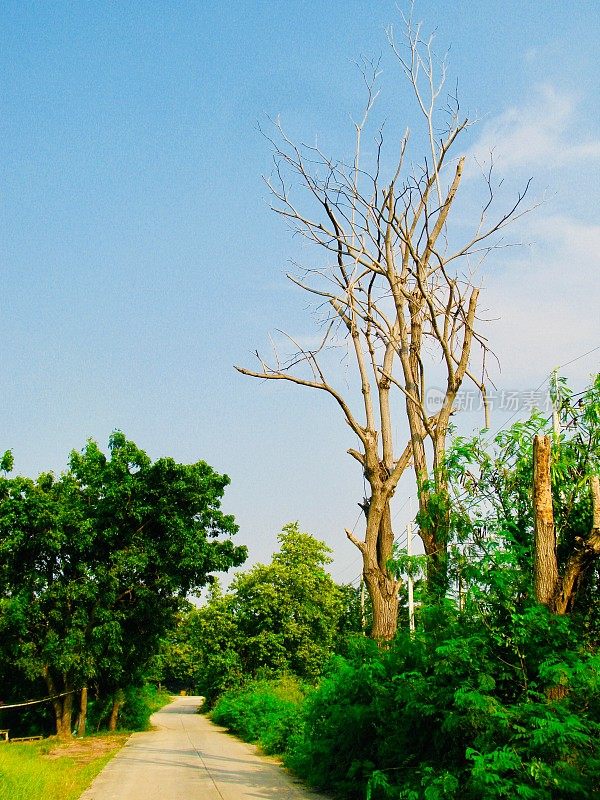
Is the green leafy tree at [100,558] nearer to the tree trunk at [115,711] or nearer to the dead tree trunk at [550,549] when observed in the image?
the tree trunk at [115,711]

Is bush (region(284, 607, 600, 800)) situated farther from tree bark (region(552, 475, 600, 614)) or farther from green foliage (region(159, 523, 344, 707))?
green foliage (region(159, 523, 344, 707))

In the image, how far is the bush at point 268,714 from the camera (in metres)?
18.7

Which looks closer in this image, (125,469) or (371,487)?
(371,487)

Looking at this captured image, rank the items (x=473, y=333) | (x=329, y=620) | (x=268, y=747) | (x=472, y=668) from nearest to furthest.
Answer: (x=472, y=668)
(x=473, y=333)
(x=268, y=747)
(x=329, y=620)

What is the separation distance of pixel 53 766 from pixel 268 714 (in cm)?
816

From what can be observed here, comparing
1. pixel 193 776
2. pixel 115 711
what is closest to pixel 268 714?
pixel 193 776

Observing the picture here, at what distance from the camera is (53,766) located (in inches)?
652

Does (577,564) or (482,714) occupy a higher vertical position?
(577,564)

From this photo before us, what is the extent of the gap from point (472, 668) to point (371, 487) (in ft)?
19.1

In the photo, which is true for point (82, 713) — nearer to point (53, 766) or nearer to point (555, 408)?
point (53, 766)

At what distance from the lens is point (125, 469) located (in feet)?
80.9

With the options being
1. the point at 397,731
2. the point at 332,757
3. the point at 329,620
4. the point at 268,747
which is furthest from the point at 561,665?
the point at 329,620

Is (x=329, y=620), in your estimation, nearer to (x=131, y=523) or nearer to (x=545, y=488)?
(x=131, y=523)

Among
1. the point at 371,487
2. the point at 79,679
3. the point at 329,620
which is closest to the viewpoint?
the point at 371,487
